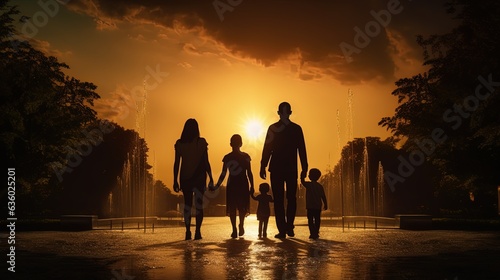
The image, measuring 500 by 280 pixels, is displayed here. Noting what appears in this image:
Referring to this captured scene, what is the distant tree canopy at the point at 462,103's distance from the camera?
87.3 feet

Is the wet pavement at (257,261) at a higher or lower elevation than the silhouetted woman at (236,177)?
lower

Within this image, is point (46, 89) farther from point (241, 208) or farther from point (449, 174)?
point (449, 174)

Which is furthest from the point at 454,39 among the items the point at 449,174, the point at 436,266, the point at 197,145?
the point at 436,266

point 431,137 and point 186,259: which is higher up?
point 431,137

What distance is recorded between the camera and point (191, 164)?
13.9 meters

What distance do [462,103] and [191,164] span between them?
18.9 meters

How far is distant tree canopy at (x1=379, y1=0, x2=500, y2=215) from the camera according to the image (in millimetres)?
26602

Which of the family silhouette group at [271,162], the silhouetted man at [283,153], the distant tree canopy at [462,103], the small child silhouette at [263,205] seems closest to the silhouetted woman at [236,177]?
the family silhouette group at [271,162]

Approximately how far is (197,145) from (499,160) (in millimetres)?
22287

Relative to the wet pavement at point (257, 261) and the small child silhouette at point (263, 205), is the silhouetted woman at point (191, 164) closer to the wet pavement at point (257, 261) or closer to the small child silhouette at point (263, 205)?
the wet pavement at point (257, 261)

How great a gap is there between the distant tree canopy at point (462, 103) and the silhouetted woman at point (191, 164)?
14042mm

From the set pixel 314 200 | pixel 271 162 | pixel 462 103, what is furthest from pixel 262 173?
pixel 462 103

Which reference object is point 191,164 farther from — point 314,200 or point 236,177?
point 314,200

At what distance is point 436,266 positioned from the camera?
9578mm
